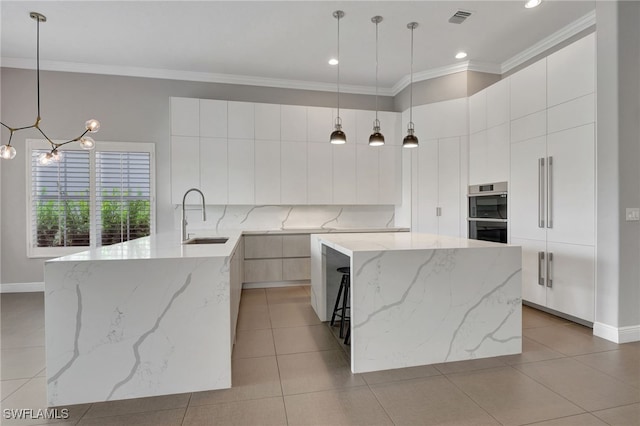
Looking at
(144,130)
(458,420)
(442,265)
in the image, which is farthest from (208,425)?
(144,130)

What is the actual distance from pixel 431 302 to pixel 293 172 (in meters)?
3.02

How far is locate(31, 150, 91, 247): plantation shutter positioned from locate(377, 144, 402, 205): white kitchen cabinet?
4.22m

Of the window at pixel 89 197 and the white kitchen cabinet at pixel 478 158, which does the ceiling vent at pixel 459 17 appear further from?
the window at pixel 89 197

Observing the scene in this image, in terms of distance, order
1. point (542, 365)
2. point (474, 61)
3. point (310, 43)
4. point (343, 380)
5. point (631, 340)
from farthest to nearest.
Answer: point (474, 61) < point (310, 43) < point (631, 340) < point (542, 365) < point (343, 380)

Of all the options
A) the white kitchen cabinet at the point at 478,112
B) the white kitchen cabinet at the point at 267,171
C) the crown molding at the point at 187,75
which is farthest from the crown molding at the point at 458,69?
the white kitchen cabinet at the point at 267,171

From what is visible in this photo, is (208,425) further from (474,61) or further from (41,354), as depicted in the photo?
(474,61)

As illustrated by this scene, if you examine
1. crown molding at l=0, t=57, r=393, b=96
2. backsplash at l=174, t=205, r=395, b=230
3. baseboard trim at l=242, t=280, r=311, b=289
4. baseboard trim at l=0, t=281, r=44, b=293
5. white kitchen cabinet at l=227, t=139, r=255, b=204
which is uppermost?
crown molding at l=0, t=57, r=393, b=96

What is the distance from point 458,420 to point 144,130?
4886mm

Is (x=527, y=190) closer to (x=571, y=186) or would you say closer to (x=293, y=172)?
(x=571, y=186)

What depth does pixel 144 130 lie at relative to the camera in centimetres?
461

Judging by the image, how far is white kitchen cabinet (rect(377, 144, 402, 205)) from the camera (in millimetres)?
5113

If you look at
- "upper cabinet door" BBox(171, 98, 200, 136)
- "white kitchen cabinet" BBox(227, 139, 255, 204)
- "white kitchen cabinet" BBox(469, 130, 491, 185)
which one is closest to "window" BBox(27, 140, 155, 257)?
"upper cabinet door" BBox(171, 98, 200, 136)

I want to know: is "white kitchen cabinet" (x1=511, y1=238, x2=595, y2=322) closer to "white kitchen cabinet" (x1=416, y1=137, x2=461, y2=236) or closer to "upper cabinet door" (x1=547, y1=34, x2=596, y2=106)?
"white kitchen cabinet" (x1=416, y1=137, x2=461, y2=236)

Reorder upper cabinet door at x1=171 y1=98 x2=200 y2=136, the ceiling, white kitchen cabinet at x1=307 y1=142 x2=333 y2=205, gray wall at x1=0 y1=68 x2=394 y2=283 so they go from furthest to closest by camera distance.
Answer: white kitchen cabinet at x1=307 y1=142 x2=333 y2=205 → upper cabinet door at x1=171 y1=98 x2=200 y2=136 → gray wall at x1=0 y1=68 x2=394 y2=283 → the ceiling
